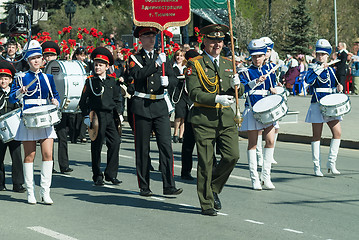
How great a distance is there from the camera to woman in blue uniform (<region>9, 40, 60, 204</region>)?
31.9 ft

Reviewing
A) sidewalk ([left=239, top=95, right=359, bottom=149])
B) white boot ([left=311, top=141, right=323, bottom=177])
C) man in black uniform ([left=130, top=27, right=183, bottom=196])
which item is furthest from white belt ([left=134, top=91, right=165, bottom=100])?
sidewalk ([left=239, top=95, right=359, bottom=149])

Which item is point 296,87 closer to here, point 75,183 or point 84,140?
point 84,140

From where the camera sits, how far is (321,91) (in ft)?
40.3

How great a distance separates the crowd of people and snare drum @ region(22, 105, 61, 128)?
17 mm

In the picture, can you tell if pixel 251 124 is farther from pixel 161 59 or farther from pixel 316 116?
pixel 316 116

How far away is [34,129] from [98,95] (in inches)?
76.4

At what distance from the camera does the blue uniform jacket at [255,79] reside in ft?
35.7

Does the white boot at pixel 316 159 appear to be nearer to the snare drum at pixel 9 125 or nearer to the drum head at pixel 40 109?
the drum head at pixel 40 109

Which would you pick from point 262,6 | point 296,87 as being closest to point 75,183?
point 296,87

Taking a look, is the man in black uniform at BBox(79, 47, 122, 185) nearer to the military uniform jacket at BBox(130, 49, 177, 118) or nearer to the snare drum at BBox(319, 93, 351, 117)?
the military uniform jacket at BBox(130, 49, 177, 118)

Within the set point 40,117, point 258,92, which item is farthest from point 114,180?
point 258,92

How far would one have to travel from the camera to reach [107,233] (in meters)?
8.09

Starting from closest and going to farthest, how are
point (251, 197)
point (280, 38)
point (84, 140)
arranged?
1. point (251, 197)
2. point (84, 140)
3. point (280, 38)

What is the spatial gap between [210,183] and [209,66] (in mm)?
1351
